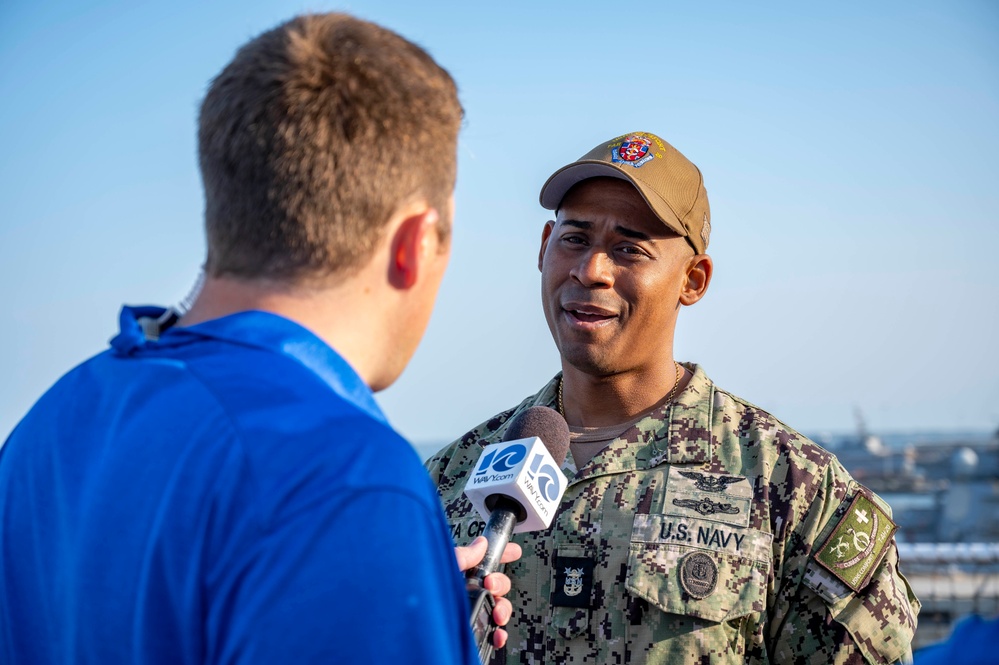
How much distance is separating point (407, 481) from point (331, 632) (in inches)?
8.7

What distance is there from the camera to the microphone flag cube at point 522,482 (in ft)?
7.57

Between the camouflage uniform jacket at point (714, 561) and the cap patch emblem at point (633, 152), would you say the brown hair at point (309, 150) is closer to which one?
the camouflage uniform jacket at point (714, 561)

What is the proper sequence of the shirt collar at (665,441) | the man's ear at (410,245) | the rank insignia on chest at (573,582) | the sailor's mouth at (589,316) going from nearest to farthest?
the man's ear at (410,245), the rank insignia on chest at (573,582), the shirt collar at (665,441), the sailor's mouth at (589,316)

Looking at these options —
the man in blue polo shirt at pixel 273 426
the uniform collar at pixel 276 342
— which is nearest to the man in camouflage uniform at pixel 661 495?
the man in blue polo shirt at pixel 273 426

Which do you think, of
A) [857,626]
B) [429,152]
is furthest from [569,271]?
[429,152]

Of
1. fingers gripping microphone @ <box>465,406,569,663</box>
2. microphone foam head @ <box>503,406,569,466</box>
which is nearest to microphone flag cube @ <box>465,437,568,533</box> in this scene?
fingers gripping microphone @ <box>465,406,569,663</box>

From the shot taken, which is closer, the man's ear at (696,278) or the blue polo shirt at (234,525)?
the blue polo shirt at (234,525)

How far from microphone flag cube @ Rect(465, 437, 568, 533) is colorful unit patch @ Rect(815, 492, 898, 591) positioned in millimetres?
1123

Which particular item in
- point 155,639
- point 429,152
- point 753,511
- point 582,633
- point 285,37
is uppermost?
point 285,37

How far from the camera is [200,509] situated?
51.1 inches

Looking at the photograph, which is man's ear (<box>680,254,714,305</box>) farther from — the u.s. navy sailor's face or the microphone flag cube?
the microphone flag cube

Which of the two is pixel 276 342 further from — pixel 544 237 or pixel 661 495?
pixel 544 237

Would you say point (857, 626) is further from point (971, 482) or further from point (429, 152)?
point (971, 482)

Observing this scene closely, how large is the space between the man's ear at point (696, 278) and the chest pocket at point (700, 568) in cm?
95
